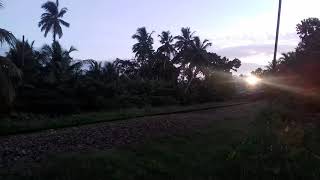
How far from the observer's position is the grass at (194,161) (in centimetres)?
1330

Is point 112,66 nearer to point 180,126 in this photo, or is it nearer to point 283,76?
point 283,76

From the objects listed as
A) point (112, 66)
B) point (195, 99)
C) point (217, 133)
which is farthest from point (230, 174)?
point (195, 99)

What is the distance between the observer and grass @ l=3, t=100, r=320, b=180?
13.3 meters

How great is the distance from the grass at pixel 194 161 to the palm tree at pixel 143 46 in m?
56.0

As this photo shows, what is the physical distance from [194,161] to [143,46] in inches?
2361

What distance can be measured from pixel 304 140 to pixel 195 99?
4367 centimetres

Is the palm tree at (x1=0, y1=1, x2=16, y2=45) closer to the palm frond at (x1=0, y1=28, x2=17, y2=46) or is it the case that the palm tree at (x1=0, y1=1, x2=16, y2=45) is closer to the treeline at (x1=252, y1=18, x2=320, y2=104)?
the palm frond at (x1=0, y1=28, x2=17, y2=46)

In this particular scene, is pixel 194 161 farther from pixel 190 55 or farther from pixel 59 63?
pixel 190 55

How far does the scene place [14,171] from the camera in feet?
44.8

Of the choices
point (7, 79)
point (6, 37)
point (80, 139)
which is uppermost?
point (6, 37)

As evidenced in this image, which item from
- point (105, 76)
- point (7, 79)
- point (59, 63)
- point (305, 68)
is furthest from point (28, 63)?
point (305, 68)

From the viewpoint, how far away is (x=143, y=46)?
247ft

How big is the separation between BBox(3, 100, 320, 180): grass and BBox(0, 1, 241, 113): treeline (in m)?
8.13

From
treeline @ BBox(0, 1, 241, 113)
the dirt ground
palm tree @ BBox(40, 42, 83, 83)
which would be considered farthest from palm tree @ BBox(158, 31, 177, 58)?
the dirt ground
